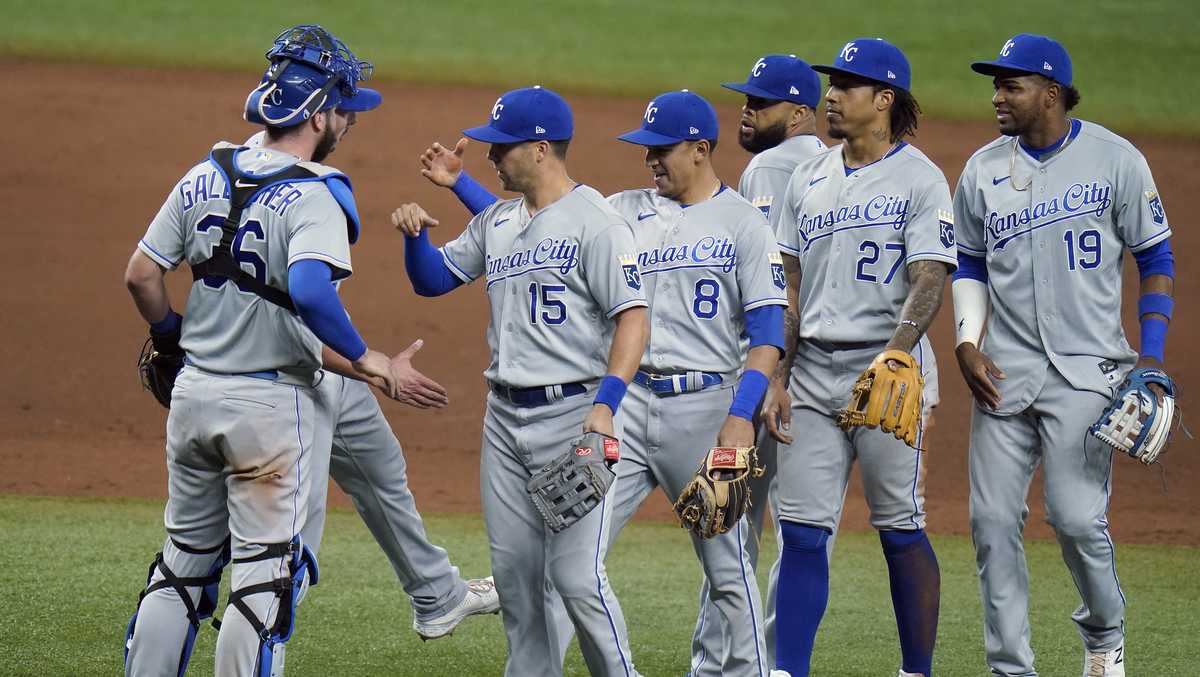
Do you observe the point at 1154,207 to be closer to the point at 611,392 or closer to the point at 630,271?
the point at 630,271

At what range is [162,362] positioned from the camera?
428cm

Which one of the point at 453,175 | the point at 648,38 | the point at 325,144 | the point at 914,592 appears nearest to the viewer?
the point at 325,144

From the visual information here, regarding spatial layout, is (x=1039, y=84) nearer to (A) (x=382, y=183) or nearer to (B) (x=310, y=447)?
(B) (x=310, y=447)

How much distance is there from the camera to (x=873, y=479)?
460cm

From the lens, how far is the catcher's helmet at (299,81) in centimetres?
400

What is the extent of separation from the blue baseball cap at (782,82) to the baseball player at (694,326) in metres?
0.81

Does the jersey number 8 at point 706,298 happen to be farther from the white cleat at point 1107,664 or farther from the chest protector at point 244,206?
the white cleat at point 1107,664

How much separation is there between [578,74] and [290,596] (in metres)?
13.4

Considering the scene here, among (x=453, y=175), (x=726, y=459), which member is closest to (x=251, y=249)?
(x=453, y=175)

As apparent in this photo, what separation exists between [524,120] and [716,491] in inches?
46.1

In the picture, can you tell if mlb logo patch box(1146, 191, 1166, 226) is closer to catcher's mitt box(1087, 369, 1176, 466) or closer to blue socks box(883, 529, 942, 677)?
catcher's mitt box(1087, 369, 1176, 466)

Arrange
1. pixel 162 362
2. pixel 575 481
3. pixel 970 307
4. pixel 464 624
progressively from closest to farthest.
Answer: pixel 575 481 < pixel 162 362 < pixel 970 307 < pixel 464 624

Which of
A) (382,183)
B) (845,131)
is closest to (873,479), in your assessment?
(845,131)

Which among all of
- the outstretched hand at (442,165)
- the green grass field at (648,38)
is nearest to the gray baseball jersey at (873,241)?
the outstretched hand at (442,165)
